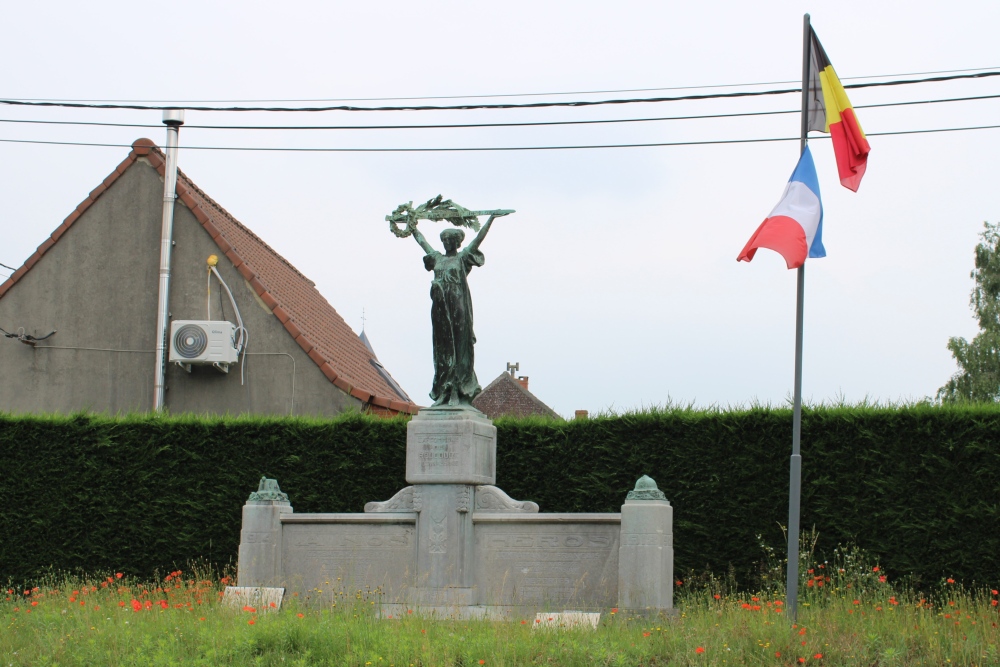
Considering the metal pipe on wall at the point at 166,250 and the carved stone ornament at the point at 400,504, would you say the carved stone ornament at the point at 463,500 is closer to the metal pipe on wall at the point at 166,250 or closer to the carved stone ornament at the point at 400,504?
the carved stone ornament at the point at 400,504

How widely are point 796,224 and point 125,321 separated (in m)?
11.8

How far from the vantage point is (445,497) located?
1103 centimetres

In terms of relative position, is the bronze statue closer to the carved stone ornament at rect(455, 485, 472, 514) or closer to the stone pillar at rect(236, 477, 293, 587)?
the carved stone ornament at rect(455, 485, 472, 514)

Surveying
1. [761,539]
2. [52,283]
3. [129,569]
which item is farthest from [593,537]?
[52,283]

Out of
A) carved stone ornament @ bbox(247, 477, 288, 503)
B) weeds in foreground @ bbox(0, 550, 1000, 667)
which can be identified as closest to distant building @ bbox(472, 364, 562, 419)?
carved stone ornament @ bbox(247, 477, 288, 503)

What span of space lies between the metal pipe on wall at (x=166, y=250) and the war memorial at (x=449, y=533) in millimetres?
6226

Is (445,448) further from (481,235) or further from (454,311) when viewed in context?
(481,235)

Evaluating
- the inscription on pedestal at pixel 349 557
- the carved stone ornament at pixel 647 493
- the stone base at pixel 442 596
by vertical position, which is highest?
the carved stone ornament at pixel 647 493

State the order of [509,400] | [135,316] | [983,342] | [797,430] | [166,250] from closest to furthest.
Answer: [797,430]
[166,250]
[135,316]
[983,342]
[509,400]

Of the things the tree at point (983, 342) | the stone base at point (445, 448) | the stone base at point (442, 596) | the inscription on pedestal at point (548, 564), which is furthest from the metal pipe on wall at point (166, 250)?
the tree at point (983, 342)

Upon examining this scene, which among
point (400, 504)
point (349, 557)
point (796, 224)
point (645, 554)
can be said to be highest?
point (796, 224)

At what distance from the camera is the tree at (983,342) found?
26859 millimetres

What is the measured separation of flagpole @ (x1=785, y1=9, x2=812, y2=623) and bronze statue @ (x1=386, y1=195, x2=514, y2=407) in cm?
318

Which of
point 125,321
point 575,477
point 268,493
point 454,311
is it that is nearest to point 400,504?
point 268,493
